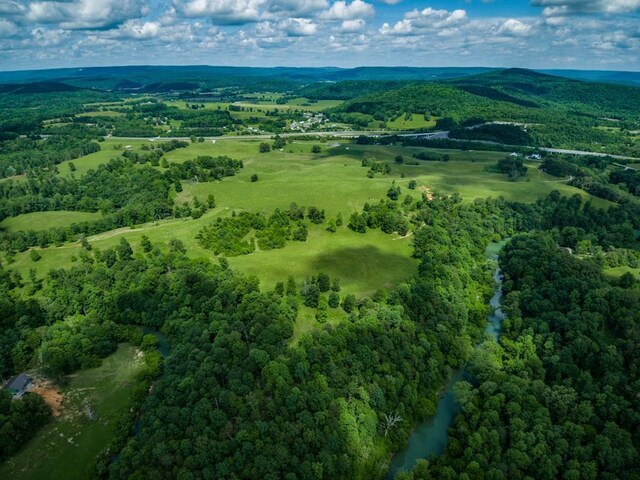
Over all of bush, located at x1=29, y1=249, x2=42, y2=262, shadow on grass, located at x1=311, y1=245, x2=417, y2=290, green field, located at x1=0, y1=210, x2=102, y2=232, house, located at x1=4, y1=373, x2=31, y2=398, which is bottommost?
house, located at x1=4, y1=373, x2=31, y2=398

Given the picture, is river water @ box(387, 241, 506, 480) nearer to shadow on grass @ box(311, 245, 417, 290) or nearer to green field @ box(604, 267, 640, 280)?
shadow on grass @ box(311, 245, 417, 290)

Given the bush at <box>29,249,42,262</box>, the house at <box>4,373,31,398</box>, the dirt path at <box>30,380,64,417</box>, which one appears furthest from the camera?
the bush at <box>29,249,42,262</box>

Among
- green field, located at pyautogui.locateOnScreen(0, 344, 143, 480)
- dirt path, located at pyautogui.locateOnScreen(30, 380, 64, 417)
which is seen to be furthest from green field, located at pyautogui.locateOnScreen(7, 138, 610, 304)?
dirt path, located at pyautogui.locateOnScreen(30, 380, 64, 417)

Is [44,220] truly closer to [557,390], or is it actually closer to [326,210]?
[326,210]

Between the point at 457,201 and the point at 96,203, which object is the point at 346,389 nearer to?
the point at 457,201

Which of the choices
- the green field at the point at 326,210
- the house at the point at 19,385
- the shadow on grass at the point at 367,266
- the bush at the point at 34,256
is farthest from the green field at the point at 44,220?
the shadow on grass at the point at 367,266
